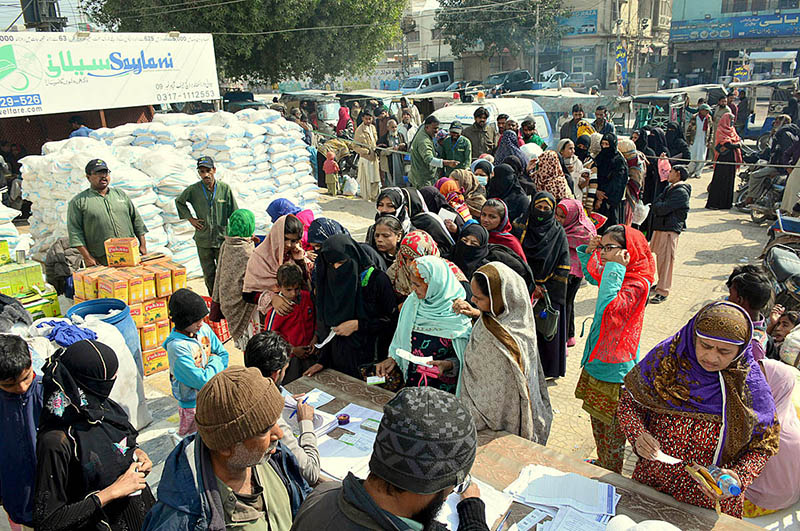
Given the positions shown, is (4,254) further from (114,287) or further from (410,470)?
(410,470)

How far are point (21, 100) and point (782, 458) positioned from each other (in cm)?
909

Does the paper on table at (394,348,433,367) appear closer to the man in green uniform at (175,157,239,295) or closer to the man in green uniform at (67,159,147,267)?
the man in green uniform at (175,157,239,295)

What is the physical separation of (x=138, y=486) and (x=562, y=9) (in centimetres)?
3734

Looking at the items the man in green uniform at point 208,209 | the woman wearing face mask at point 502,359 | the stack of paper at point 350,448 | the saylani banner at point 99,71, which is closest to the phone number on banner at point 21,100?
the saylani banner at point 99,71

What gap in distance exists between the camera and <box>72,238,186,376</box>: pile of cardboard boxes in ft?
15.3

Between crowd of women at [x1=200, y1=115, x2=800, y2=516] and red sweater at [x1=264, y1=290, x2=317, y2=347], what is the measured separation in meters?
0.05

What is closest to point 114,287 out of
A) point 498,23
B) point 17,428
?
point 17,428

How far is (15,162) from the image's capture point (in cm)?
971

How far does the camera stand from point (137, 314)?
4.75 metres

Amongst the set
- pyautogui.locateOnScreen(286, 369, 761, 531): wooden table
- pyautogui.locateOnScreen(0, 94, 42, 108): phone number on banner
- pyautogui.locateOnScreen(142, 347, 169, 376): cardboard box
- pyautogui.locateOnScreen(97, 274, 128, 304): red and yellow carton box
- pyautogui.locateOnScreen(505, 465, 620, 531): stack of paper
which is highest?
pyautogui.locateOnScreen(0, 94, 42, 108): phone number on banner

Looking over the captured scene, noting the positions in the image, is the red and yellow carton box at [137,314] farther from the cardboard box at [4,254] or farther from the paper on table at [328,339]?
the paper on table at [328,339]

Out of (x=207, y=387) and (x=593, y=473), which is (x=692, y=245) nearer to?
(x=593, y=473)

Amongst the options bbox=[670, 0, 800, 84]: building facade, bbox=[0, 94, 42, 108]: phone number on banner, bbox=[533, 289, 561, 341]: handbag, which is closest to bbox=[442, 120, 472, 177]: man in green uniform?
bbox=[533, 289, 561, 341]: handbag

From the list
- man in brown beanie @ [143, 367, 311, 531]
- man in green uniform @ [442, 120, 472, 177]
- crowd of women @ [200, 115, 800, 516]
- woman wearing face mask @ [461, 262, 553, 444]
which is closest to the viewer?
man in brown beanie @ [143, 367, 311, 531]
